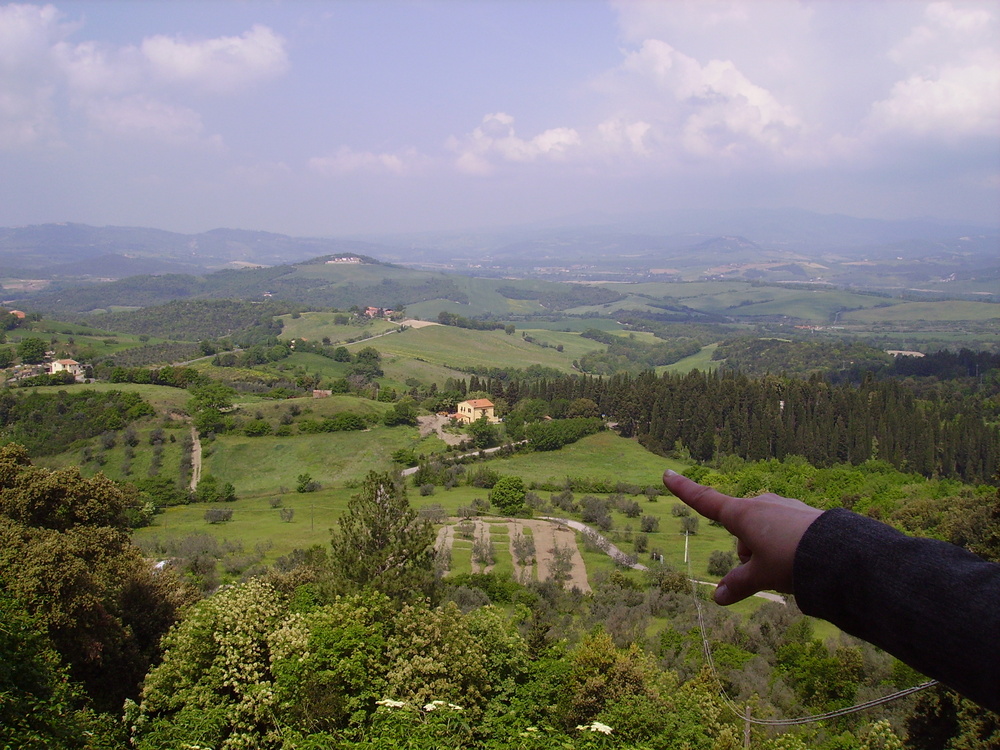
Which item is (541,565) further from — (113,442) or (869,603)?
(113,442)

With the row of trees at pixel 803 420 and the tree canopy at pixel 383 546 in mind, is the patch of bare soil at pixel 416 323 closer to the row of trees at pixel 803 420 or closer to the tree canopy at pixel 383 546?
the row of trees at pixel 803 420

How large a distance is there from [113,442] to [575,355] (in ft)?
296

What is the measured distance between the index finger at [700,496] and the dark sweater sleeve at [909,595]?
39 cm

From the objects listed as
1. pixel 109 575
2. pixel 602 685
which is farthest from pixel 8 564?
pixel 602 685

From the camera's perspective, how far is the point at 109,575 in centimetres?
1645

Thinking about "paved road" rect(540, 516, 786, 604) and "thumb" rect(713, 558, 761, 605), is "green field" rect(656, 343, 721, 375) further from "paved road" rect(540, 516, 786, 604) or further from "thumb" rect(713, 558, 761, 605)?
"thumb" rect(713, 558, 761, 605)

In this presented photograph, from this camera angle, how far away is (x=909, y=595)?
65.4 inches

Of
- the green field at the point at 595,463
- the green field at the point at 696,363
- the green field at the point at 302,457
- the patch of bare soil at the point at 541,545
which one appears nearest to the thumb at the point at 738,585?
the patch of bare soil at the point at 541,545

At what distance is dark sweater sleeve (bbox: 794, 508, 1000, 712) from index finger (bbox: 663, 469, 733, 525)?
0.39 meters

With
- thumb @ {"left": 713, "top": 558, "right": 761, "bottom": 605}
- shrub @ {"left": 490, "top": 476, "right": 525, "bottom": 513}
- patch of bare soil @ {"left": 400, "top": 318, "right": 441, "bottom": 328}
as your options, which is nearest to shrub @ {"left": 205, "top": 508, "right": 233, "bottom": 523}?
shrub @ {"left": 490, "top": 476, "right": 525, "bottom": 513}

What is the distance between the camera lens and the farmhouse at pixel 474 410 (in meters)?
67.6

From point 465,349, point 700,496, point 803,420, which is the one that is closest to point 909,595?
point 700,496

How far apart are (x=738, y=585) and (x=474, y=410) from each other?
6563cm

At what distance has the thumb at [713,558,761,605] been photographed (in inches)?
84.6
